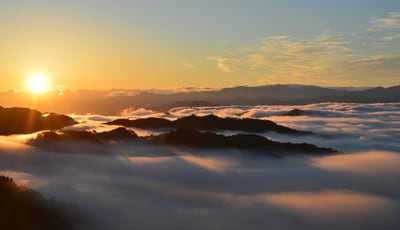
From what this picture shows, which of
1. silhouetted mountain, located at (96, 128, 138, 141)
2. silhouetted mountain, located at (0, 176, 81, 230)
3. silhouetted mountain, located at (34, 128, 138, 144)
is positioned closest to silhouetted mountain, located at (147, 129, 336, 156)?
silhouetted mountain, located at (96, 128, 138, 141)

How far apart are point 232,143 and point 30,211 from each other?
351ft

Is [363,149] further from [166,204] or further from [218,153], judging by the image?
[166,204]

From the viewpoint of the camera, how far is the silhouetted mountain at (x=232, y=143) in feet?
537

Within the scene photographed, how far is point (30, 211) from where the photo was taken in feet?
209

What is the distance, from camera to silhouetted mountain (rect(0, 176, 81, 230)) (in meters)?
60.1

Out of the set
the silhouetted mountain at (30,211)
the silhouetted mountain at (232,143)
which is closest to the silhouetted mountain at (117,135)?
the silhouetted mountain at (232,143)

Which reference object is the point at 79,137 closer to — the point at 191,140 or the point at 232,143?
the point at 191,140

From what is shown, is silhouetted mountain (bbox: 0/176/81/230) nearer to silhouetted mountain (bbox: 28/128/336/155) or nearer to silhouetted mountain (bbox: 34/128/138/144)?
silhouetted mountain (bbox: 34/128/138/144)

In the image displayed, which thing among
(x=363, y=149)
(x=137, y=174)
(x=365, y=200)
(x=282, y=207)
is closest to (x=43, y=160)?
(x=137, y=174)

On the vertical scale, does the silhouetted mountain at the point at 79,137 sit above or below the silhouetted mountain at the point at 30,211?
above

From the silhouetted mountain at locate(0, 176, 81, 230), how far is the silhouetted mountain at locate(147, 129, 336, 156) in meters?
92.3

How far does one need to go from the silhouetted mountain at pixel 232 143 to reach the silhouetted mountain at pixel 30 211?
9225 centimetres

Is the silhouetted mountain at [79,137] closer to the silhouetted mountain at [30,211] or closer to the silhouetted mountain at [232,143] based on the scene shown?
the silhouetted mountain at [232,143]

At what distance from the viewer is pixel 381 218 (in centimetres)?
7825
